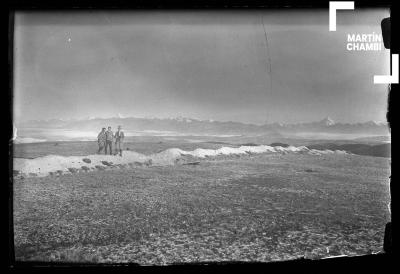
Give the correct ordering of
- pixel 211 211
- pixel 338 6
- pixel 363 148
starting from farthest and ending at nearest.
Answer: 1. pixel 363 148
2. pixel 211 211
3. pixel 338 6

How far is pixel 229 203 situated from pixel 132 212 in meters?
0.90

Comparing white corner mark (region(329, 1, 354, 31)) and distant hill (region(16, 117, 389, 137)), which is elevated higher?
white corner mark (region(329, 1, 354, 31))

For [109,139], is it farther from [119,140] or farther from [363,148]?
[363,148]

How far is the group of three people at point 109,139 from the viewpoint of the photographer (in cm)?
239

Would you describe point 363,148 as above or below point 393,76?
below

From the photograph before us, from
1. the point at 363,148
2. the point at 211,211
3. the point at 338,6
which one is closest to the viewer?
the point at 338,6

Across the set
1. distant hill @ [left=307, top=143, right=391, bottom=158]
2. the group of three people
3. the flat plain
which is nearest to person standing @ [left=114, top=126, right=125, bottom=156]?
→ the group of three people

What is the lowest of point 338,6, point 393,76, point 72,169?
point 72,169

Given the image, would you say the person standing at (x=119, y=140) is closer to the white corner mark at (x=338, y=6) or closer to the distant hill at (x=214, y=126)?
the distant hill at (x=214, y=126)

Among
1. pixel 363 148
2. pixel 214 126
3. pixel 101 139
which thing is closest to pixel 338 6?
pixel 363 148

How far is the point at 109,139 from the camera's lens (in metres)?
2.43

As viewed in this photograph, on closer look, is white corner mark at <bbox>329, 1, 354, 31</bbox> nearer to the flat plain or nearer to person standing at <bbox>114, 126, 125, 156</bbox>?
the flat plain

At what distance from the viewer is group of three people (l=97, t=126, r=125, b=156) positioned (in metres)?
2.39

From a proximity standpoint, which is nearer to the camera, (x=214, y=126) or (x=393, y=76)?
(x=393, y=76)
